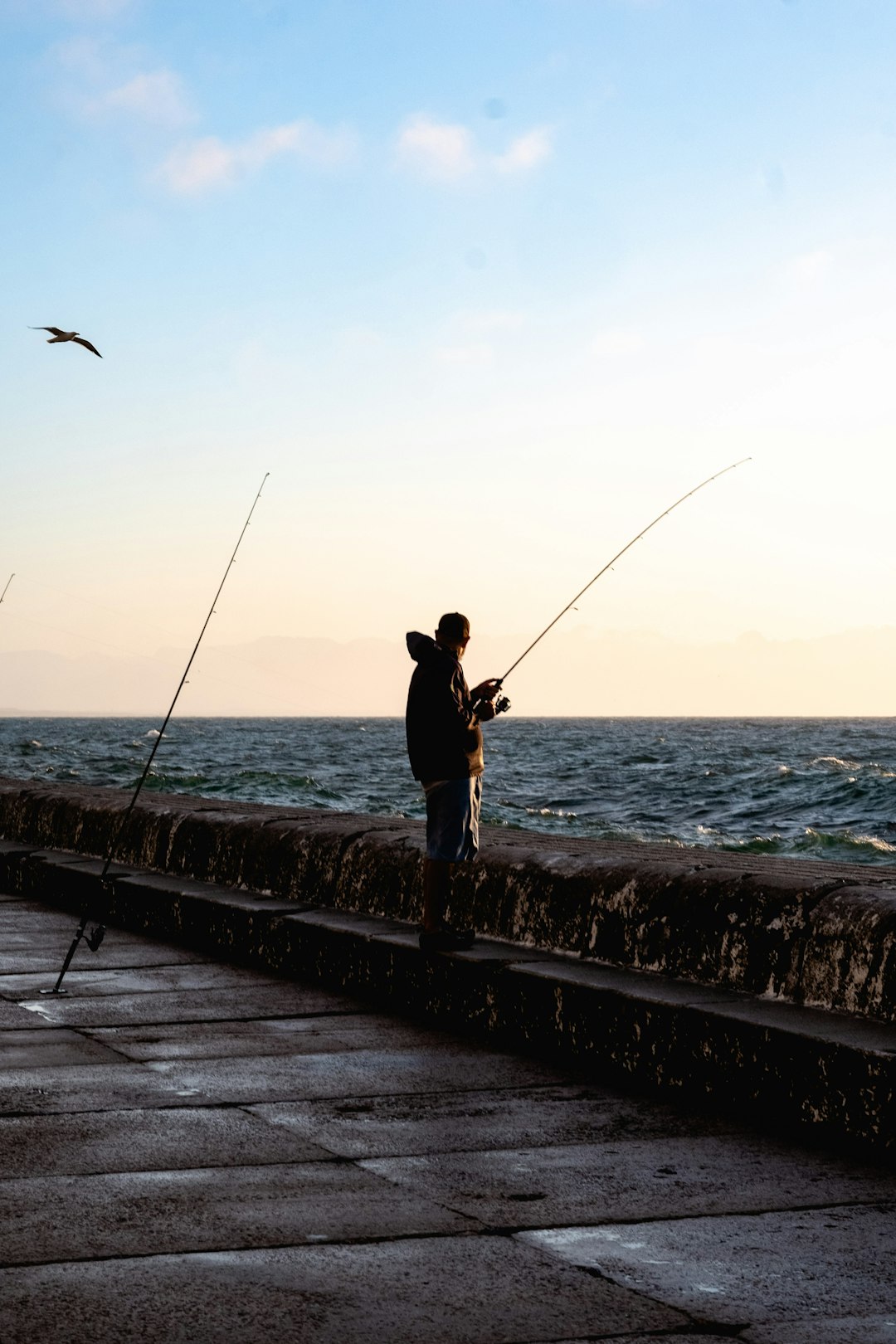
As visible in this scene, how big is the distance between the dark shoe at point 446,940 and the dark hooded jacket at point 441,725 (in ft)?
1.86

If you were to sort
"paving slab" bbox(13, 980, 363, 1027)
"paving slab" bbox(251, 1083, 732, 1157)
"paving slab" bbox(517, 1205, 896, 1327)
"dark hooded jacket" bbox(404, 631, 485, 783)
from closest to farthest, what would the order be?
"paving slab" bbox(517, 1205, 896, 1327) → "paving slab" bbox(251, 1083, 732, 1157) → "paving slab" bbox(13, 980, 363, 1027) → "dark hooded jacket" bbox(404, 631, 485, 783)

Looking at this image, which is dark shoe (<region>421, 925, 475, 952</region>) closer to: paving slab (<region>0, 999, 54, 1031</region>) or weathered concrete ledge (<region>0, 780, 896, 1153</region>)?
weathered concrete ledge (<region>0, 780, 896, 1153</region>)

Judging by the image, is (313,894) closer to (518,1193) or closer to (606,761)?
(518,1193)

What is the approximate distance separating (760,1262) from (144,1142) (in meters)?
1.56

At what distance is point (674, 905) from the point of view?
5.22m

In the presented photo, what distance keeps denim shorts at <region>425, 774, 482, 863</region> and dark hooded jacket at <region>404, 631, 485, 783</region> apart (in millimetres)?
47

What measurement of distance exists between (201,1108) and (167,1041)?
38.1 inches

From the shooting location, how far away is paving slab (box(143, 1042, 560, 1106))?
4.48m

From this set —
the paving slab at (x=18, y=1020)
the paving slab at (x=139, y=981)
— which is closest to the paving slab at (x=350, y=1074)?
the paving slab at (x=18, y=1020)

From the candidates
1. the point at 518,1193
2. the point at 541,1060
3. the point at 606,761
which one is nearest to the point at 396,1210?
the point at 518,1193

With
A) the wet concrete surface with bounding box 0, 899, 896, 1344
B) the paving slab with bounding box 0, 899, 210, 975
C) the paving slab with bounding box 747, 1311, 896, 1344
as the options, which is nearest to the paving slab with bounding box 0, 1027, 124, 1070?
the wet concrete surface with bounding box 0, 899, 896, 1344

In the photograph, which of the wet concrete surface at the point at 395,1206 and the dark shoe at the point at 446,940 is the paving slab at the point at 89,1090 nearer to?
the wet concrete surface at the point at 395,1206

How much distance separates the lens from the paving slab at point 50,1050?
Answer: 4.80 m

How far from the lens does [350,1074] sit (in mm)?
4719
